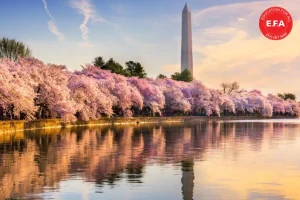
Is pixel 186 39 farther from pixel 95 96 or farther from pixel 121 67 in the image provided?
pixel 95 96

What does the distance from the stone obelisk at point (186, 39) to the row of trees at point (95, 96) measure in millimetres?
18381

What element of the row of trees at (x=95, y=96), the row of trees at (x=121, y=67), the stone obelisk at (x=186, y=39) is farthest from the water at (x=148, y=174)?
the stone obelisk at (x=186, y=39)

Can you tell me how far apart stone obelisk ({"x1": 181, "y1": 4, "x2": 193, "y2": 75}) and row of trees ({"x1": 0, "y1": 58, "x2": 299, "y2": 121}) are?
18.4 m

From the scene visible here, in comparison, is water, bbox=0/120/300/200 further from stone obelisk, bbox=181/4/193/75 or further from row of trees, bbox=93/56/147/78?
stone obelisk, bbox=181/4/193/75

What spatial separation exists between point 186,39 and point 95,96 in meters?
80.3

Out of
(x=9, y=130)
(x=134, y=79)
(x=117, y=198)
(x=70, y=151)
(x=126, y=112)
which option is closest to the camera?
(x=117, y=198)

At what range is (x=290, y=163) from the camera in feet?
79.7

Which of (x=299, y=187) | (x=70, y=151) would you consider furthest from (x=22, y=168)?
(x=299, y=187)

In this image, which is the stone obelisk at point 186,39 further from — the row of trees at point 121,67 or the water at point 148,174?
the water at point 148,174

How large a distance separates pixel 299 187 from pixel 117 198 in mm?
6032

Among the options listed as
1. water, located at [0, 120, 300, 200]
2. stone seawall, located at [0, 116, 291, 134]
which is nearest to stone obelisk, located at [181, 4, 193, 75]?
stone seawall, located at [0, 116, 291, 134]

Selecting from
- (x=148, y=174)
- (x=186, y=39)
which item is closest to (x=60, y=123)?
(x=148, y=174)

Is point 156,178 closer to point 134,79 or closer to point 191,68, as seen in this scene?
point 134,79

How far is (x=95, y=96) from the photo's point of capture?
78.2 meters
